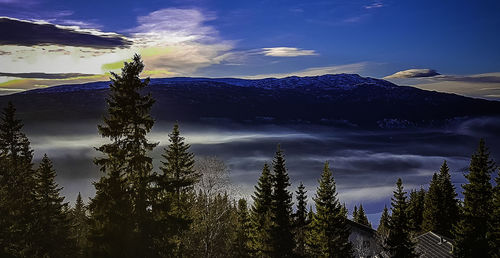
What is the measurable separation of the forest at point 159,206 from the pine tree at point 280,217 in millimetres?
107

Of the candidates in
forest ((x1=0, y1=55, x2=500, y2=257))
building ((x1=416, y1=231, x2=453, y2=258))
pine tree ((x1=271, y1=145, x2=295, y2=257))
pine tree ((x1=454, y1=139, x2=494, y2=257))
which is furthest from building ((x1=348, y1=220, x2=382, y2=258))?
pine tree ((x1=271, y1=145, x2=295, y2=257))

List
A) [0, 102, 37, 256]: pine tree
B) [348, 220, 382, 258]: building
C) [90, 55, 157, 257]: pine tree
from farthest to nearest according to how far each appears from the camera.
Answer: [348, 220, 382, 258]: building < [0, 102, 37, 256]: pine tree < [90, 55, 157, 257]: pine tree

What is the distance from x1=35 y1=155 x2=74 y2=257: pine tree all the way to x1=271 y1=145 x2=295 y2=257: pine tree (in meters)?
21.3

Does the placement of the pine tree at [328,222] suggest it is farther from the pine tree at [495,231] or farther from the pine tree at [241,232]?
the pine tree at [495,231]

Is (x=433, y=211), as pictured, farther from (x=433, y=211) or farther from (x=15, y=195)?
(x=15, y=195)

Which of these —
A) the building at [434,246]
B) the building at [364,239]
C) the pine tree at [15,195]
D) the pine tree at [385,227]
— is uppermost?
the pine tree at [15,195]

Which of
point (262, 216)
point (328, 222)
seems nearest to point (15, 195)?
point (262, 216)

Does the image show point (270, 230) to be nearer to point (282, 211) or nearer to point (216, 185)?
point (282, 211)

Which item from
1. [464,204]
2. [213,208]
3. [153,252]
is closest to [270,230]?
[213,208]

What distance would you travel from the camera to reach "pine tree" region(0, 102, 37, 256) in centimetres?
2927

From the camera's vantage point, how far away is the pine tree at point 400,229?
135 ft

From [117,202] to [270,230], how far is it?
23.5 m

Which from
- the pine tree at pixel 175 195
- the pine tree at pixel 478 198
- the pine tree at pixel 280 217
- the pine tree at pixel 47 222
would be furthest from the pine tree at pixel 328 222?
the pine tree at pixel 47 222

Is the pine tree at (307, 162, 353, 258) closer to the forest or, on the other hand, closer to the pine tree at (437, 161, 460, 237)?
the forest
